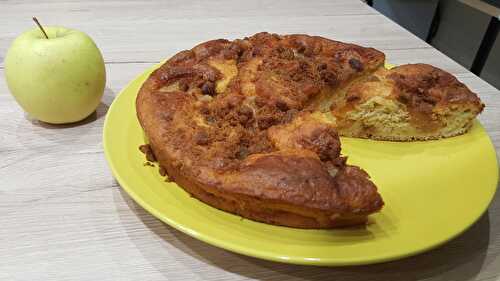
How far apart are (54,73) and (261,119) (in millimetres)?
653

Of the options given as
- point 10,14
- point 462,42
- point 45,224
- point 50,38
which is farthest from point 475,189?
point 462,42

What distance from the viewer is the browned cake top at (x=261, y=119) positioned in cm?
101

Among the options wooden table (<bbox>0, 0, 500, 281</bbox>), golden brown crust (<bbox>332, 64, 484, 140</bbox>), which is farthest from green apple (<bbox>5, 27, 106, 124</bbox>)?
golden brown crust (<bbox>332, 64, 484, 140</bbox>)

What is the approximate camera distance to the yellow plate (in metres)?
0.94

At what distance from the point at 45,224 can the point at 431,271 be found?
3.11 feet

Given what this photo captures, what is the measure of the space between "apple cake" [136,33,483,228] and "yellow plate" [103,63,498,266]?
5 cm

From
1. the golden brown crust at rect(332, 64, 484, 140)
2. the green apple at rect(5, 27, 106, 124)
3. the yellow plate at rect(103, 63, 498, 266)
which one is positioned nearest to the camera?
the yellow plate at rect(103, 63, 498, 266)

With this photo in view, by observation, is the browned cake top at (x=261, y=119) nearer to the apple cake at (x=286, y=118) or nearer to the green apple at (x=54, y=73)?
the apple cake at (x=286, y=118)

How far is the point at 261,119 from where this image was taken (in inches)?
50.2

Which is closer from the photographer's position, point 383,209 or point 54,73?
point 383,209

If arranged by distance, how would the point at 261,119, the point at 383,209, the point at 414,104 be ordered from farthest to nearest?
the point at 414,104
the point at 261,119
the point at 383,209

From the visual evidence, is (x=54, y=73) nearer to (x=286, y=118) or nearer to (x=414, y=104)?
(x=286, y=118)

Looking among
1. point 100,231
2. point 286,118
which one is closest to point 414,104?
point 286,118

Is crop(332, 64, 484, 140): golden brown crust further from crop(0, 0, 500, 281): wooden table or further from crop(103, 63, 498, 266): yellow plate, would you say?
crop(0, 0, 500, 281): wooden table
